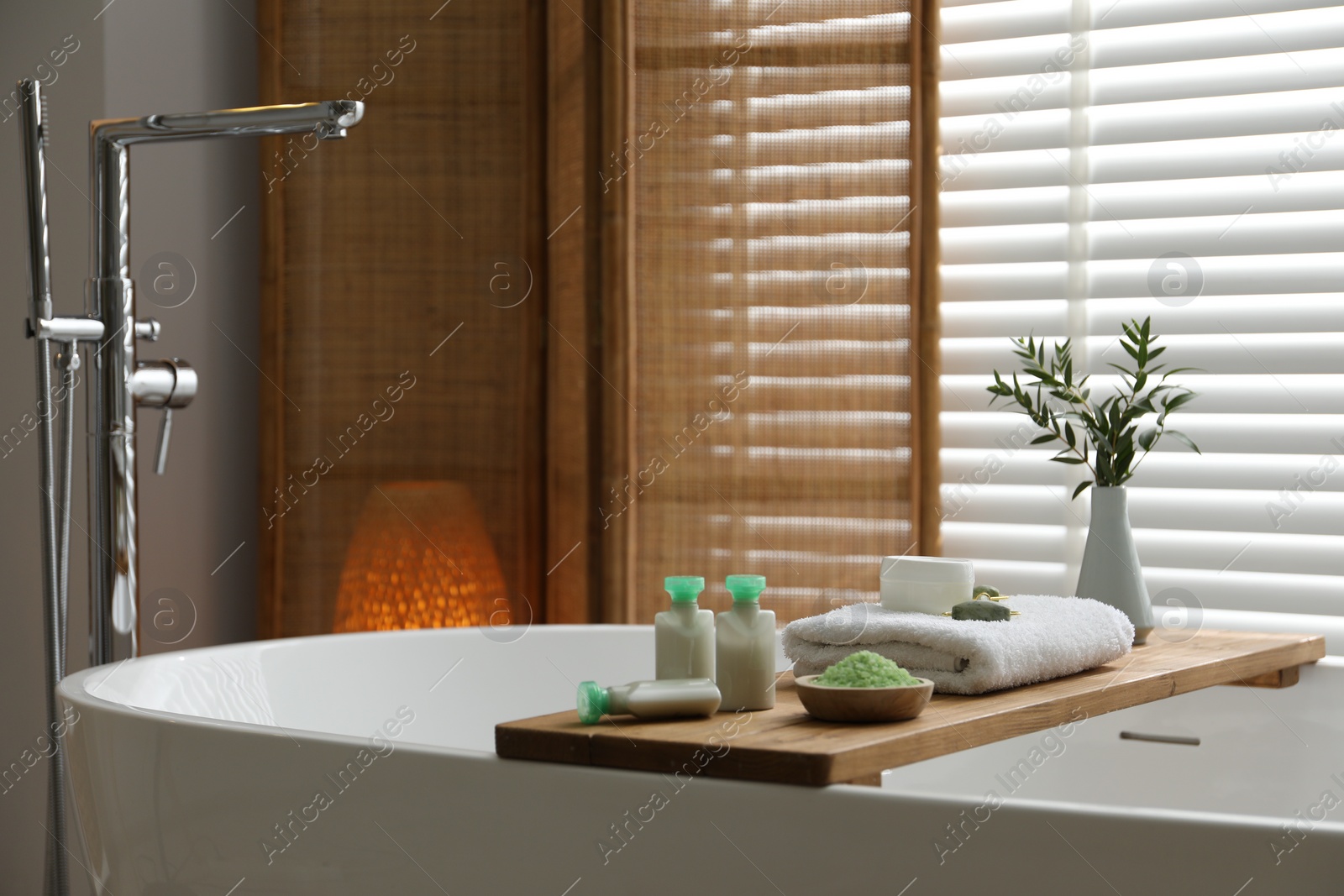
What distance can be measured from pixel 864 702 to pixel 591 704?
21cm

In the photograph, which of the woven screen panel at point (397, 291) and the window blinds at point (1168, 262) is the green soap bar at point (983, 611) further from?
the woven screen panel at point (397, 291)

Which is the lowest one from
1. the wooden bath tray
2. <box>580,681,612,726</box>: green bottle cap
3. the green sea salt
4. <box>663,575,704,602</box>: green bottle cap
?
the wooden bath tray

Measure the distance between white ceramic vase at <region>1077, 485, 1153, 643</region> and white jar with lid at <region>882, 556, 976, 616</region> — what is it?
28cm

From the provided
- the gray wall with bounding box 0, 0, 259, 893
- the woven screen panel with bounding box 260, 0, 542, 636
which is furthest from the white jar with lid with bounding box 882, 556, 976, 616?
the gray wall with bounding box 0, 0, 259, 893

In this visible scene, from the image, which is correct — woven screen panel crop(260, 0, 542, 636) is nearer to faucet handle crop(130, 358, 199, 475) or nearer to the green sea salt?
faucet handle crop(130, 358, 199, 475)

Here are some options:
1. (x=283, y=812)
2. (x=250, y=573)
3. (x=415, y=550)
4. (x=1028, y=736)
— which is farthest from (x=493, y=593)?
(x=283, y=812)

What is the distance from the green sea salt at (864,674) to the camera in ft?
3.40

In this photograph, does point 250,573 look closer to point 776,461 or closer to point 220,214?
point 220,214

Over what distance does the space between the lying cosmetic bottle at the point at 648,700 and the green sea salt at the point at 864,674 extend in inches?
3.6

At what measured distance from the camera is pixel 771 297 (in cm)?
210

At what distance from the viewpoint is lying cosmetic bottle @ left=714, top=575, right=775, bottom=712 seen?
3.67 ft

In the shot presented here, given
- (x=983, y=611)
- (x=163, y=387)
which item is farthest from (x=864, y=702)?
(x=163, y=387)

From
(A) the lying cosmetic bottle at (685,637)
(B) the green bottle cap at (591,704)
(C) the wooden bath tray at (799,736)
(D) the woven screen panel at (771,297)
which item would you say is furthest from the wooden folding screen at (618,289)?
(B) the green bottle cap at (591,704)

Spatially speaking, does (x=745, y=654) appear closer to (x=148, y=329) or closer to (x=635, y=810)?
(x=635, y=810)
